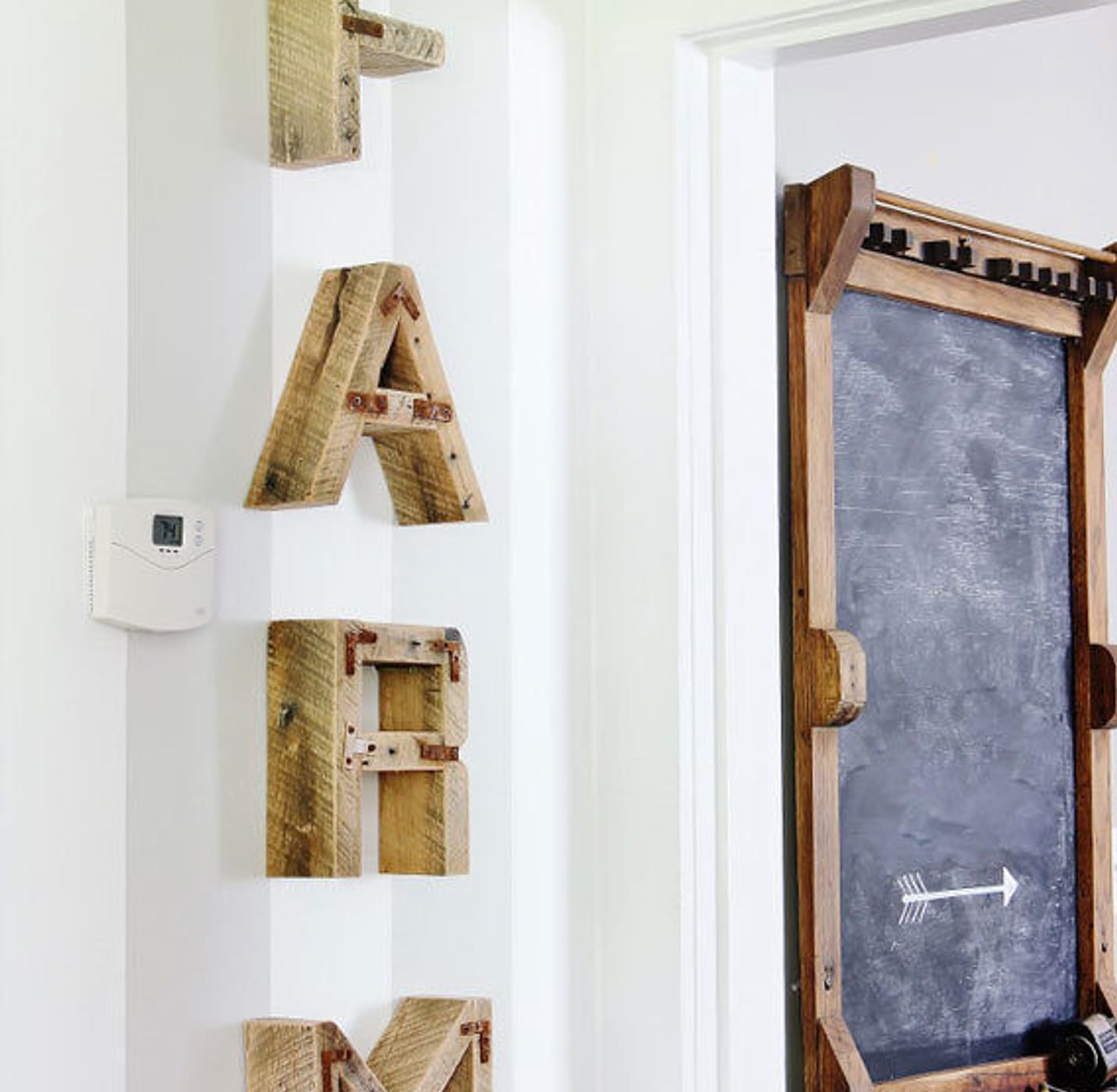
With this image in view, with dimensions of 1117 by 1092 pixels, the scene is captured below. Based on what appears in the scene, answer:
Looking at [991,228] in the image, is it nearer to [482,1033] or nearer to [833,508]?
[833,508]

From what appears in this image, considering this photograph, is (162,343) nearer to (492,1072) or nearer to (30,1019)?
(30,1019)

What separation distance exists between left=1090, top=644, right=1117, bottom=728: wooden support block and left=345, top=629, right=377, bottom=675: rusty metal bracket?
130cm

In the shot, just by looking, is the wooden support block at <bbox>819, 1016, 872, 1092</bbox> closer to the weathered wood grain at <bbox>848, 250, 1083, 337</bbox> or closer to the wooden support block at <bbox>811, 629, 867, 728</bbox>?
the wooden support block at <bbox>811, 629, 867, 728</bbox>

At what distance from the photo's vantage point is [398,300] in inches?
68.1


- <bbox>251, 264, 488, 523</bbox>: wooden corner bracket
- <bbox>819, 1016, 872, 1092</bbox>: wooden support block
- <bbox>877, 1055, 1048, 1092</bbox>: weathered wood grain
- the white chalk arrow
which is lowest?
<bbox>877, 1055, 1048, 1092</bbox>: weathered wood grain

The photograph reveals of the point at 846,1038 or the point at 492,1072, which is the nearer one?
the point at 492,1072

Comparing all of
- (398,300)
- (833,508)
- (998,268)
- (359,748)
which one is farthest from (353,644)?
(998,268)

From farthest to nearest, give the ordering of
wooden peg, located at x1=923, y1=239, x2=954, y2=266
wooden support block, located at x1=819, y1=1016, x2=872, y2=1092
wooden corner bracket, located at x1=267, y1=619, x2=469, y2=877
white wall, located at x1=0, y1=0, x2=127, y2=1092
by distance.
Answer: wooden peg, located at x1=923, y1=239, x2=954, y2=266, wooden support block, located at x1=819, y1=1016, x2=872, y2=1092, wooden corner bracket, located at x1=267, y1=619, x2=469, y2=877, white wall, located at x1=0, y1=0, x2=127, y2=1092

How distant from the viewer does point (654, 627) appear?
196cm

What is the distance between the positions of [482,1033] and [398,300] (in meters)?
0.70

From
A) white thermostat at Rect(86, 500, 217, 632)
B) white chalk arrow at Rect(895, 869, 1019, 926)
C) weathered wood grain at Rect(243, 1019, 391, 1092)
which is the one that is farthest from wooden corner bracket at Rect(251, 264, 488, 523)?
white chalk arrow at Rect(895, 869, 1019, 926)

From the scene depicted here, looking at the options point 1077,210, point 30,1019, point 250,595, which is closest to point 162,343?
point 250,595

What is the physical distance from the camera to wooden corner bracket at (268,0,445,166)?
5.50 feet

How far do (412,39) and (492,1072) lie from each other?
99cm
